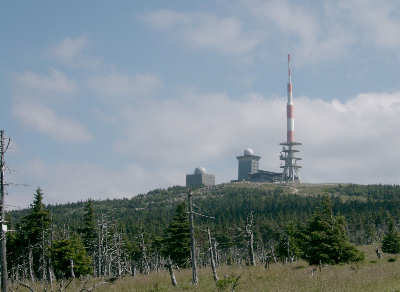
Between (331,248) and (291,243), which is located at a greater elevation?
(331,248)

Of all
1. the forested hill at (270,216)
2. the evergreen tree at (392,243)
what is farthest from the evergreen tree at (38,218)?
the evergreen tree at (392,243)

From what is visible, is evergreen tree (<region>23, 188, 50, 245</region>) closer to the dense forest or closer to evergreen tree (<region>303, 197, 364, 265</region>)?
the dense forest

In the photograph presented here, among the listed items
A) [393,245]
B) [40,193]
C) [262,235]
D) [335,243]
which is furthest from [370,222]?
[40,193]

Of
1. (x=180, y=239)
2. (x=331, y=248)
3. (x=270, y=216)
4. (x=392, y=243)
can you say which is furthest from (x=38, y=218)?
(x=270, y=216)

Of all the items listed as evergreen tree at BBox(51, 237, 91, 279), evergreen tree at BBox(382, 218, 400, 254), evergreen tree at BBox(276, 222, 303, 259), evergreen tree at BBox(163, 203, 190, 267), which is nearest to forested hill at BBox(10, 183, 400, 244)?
evergreen tree at BBox(51, 237, 91, 279)

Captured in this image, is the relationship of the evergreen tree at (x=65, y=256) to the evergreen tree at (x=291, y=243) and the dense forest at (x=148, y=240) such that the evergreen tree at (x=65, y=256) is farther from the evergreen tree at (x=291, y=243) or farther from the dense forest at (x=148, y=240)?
the evergreen tree at (x=291, y=243)

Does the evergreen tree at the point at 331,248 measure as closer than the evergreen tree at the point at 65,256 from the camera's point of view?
Yes

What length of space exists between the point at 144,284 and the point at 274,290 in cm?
1256

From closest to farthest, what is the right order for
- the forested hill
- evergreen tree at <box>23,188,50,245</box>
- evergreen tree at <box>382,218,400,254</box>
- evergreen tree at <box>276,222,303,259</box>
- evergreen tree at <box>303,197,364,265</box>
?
1. evergreen tree at <box>303,197,364,265</box>
2. evergreen tree at <box>23,188,50,245</box>
3. evergreen tree at <box>276,222,303,259</box>
4. evergreen tree at <box>382,218,400,254</box>
5. the forested hill

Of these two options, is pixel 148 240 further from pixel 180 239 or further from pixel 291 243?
pixel 180 239

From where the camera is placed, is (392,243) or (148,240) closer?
(392,243)

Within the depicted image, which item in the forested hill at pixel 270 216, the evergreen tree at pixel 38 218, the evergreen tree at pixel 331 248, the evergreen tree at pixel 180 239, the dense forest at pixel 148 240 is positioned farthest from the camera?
the forested hill at pixel 270 216

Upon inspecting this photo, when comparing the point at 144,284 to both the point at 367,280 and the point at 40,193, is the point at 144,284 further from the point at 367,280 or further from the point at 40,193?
the point at 40,193

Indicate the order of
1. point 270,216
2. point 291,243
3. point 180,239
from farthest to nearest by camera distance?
point 270,216
point 291,243
point 180,239
